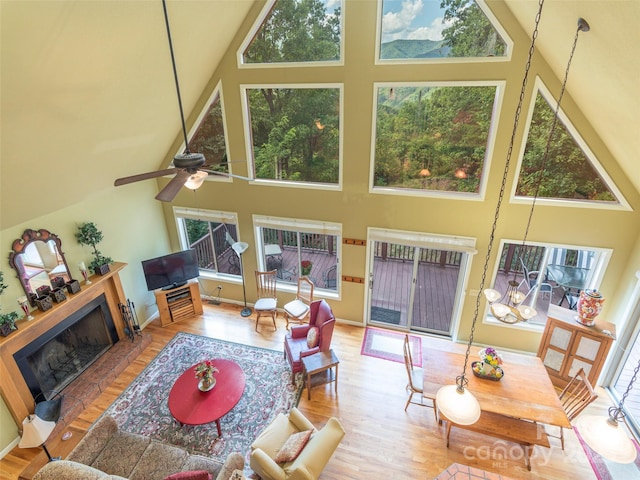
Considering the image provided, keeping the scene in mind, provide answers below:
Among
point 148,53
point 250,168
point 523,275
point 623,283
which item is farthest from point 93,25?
point 623,283

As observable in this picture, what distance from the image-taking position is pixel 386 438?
4.63 metres

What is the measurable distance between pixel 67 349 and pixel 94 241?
1737mm

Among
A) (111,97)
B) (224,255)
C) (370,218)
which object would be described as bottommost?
(224,255)

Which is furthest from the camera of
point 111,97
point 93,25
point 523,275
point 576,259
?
point 523,275

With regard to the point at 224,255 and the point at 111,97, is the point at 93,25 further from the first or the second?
the point at 224,255

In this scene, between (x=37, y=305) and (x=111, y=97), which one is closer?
(x=111, y=97)

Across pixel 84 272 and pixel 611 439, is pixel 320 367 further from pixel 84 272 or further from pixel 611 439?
pixel 84 272

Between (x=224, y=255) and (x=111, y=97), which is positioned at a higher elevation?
(x=111, y=97)

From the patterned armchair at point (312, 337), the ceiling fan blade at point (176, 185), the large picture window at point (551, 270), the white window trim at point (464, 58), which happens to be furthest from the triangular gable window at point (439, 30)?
the patterned armchair at point (312, 337)

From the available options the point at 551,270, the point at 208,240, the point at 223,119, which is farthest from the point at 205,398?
the point at 551,270

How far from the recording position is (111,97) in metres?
4.07

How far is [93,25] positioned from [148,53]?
91cm

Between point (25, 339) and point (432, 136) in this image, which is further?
point (432, 136)

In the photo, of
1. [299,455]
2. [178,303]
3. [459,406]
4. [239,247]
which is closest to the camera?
[459,406]
